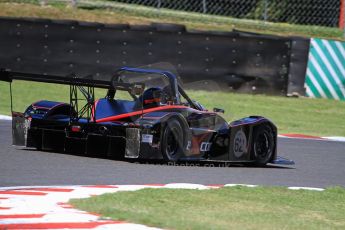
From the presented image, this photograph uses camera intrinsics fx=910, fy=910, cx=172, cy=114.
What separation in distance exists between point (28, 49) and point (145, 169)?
8241 mm

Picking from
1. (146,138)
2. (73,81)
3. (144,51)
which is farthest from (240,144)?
(144,51)

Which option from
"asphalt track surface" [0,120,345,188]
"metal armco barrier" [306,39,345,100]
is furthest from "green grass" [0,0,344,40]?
"asphalt track surface" [0,120,345,188]

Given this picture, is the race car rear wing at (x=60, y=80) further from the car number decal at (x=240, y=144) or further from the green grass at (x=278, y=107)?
Result: the green grass at (x=278, y=107)

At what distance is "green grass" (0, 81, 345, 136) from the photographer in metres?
17.3

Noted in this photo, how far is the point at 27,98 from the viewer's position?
702 inches

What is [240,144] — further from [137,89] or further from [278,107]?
[278,107]

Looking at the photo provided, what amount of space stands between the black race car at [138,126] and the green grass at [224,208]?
1.94 metres

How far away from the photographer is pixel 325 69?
63.9 feet

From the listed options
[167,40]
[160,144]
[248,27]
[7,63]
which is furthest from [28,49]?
[160,144]

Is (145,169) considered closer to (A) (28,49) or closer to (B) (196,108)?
(B) (196,108)

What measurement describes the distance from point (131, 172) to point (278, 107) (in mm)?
9760

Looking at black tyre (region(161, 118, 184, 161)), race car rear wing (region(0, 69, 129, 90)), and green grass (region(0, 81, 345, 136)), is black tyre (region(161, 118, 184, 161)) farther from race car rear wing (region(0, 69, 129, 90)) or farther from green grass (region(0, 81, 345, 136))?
green grass (region(0, 81, 345, 136))

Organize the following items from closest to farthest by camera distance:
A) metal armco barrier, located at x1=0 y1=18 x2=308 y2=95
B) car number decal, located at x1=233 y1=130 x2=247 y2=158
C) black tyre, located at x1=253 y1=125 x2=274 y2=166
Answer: car number decal, located at x1=233 y1=130 x2=247 y2=158, black tyre, located at x1=253 y1=125 x2=274 y2=166, metal armco barrier, located at x1=0 y1=18 x2=308 y2=95

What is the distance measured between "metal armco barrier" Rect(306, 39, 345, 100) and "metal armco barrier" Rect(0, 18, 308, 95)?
0.33m
